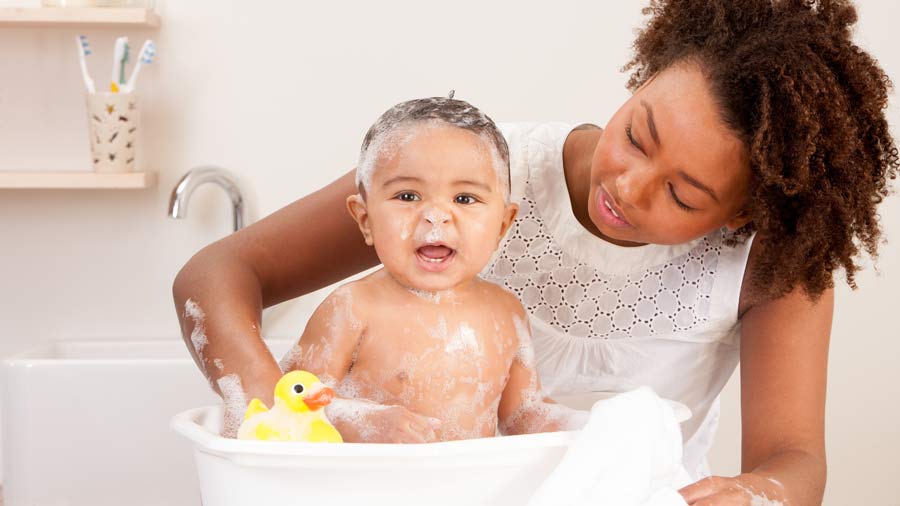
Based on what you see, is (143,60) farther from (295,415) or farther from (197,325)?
(295,415)

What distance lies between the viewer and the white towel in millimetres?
708

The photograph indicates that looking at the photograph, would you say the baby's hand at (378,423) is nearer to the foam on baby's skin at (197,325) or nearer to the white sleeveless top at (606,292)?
the foam on baby's skin at (197,325)

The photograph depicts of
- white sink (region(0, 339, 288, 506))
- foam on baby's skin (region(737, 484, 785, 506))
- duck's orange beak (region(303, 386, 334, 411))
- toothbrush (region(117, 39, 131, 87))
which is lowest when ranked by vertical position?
white sink (region(0, 339, 288, 506))

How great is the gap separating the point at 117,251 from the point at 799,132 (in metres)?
1.55

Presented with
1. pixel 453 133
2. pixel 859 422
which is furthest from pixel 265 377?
pixel 859 422

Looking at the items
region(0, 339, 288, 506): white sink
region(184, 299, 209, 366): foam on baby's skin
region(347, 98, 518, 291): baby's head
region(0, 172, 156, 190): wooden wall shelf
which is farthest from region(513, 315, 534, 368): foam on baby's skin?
region(0, 172, 156, 190): wooden wall shelf

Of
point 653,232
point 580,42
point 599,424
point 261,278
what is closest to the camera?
point 599,424

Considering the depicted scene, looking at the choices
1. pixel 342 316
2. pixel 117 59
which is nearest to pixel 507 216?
pixel 342 316

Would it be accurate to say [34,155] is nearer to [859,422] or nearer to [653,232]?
[653,232]

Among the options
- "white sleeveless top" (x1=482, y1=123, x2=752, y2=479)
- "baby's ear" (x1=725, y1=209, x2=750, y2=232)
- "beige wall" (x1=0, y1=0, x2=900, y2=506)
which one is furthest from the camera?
"beige wall" (x1=0, y1=0, x2=900, y2=506)

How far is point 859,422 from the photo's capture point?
Result: 216cm

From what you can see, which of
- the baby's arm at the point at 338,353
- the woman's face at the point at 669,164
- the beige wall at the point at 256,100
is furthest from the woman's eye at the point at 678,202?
the beige wall at the point at 256,100

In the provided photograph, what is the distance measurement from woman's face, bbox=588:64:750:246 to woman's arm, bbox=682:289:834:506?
20 cm

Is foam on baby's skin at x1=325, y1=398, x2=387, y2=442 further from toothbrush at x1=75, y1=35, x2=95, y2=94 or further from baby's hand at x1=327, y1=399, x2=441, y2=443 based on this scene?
toothbrush at x1=75, y1=35, x2=95, y2=94
